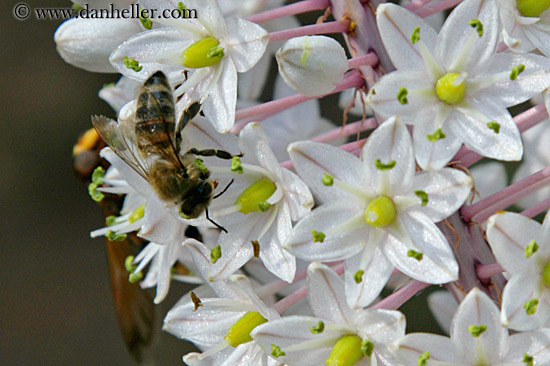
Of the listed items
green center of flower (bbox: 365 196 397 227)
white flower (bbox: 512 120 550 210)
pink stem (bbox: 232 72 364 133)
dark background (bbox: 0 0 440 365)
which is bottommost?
dark background (bbox: 0 0 440 365)

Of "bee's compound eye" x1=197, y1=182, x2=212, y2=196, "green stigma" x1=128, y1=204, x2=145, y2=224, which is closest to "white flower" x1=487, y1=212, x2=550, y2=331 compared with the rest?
"bee's compound eye" x1=197, y1=182, x2=212, y2=196

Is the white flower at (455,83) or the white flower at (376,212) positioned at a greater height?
the white flower at (455,83)

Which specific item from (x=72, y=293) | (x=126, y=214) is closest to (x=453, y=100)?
Answer: (x=126, y=214)

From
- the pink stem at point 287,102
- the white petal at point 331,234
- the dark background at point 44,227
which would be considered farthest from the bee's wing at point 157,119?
the dark background at point 44,227

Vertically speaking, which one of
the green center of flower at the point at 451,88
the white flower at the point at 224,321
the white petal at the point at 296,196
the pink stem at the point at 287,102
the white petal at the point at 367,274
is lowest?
the white flower at the point at 224,321

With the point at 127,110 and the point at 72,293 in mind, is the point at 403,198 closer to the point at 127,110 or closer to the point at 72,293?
the point at 127,110

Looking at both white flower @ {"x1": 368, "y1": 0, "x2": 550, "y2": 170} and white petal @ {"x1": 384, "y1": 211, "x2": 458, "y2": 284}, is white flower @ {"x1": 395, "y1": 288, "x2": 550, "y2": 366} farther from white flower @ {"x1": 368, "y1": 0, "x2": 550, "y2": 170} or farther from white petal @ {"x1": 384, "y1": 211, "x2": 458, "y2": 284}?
white flower @ {"x1": 368, "y1": 0, "x2": 550, "y2": 170}

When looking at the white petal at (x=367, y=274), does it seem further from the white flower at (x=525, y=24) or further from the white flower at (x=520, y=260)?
the white flower at (x=525, y=24)
